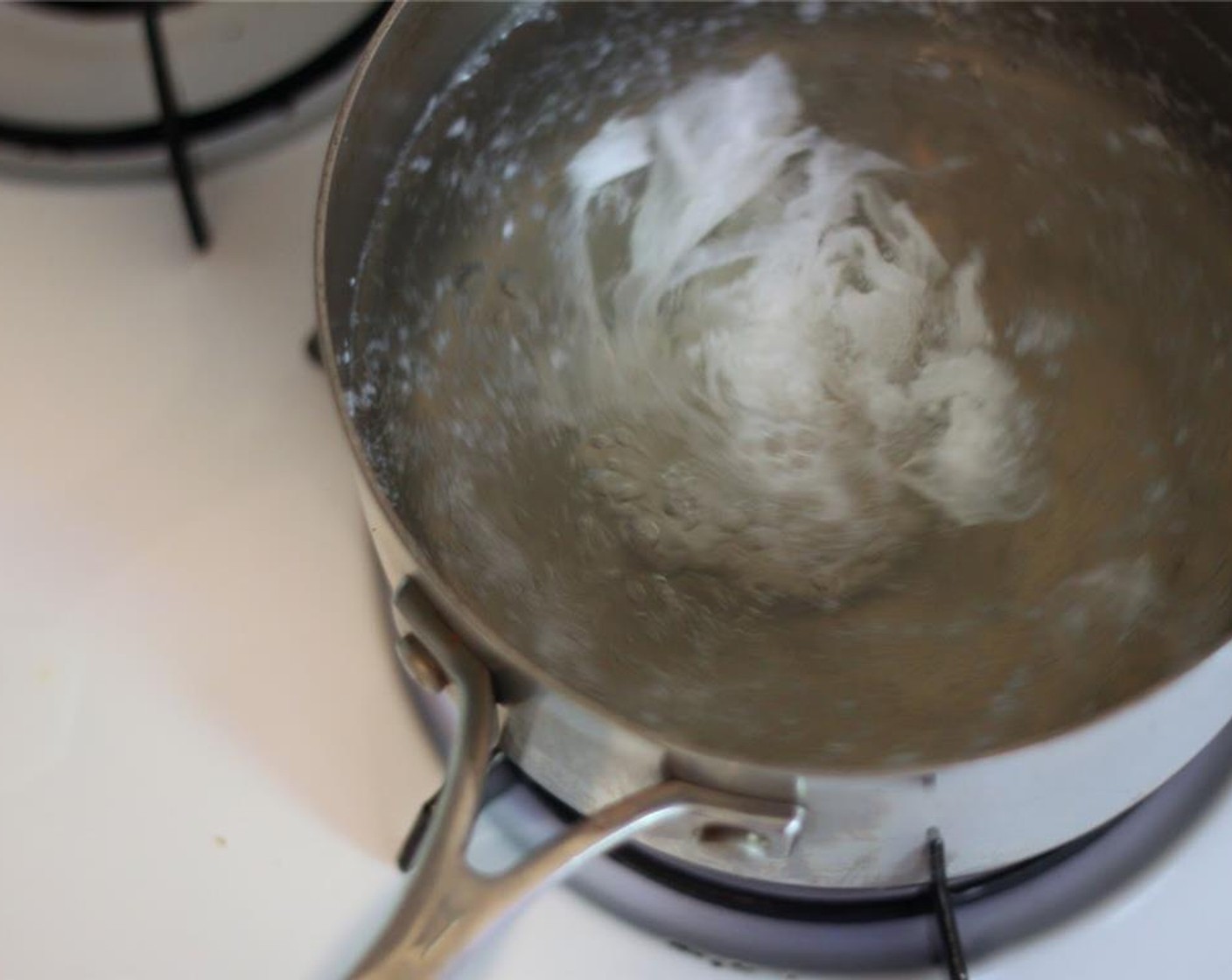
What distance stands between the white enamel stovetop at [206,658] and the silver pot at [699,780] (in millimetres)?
65

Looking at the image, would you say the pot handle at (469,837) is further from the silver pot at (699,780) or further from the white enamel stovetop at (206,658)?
the white enamel stovetop at (206,658)

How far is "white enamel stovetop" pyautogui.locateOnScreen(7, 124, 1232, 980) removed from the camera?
48 cm

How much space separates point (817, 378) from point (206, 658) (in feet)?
0.95

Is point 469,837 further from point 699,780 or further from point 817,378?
point 817,378

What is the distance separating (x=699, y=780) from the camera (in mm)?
385

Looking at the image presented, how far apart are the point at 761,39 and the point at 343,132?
297 mm

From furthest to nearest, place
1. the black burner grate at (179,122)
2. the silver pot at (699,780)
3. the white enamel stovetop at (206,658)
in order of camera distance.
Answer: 1. the black burner grate at (179,122)
2. the white enamel stovetop at (206,658)
3. the silver pot at (699,780)

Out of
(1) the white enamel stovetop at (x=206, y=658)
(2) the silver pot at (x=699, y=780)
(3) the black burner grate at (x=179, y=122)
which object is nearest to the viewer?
(2) the silver pot at (x=699, y=780)

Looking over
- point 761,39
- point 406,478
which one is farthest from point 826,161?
point 406,478

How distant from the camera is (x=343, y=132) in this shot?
0.48 metres

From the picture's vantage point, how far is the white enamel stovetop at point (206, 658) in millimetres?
481

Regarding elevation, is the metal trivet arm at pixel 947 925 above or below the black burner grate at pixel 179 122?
below

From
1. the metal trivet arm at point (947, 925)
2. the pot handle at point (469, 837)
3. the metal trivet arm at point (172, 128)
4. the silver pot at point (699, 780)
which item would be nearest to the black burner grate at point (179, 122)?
the metal trivet arm at point (172, 128)

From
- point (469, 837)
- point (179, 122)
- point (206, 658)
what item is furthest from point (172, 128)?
point (469, 837)
